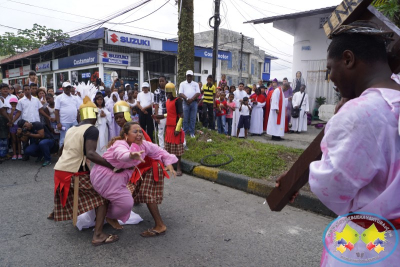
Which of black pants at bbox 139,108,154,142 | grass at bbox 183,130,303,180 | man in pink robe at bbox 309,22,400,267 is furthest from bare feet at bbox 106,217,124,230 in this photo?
black pants at bbox 139,108,154,142

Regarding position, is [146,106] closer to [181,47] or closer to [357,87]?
[181,47]

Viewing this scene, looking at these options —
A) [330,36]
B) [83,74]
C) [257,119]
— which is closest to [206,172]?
[330,36]

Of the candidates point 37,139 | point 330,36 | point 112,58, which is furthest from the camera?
point 112,58

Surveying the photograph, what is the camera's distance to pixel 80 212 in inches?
131

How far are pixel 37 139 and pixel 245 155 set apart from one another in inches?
198

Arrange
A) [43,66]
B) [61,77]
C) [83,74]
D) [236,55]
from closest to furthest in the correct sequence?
[83,74] → [61,77] → [43,66] → [236,55]

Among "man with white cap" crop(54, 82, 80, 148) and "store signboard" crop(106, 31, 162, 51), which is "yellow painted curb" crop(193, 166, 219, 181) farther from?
"store signboard" crop(106, 31, 162, 51)

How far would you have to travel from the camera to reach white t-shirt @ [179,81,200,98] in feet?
26.5

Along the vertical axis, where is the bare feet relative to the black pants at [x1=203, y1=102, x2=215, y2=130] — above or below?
below

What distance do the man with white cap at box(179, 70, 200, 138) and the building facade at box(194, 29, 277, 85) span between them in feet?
62.2

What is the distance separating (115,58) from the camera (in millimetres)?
18875

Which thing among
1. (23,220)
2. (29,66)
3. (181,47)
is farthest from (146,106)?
(29,66)

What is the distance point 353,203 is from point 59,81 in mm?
26305

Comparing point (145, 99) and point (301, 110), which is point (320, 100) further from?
point (145, 99)
